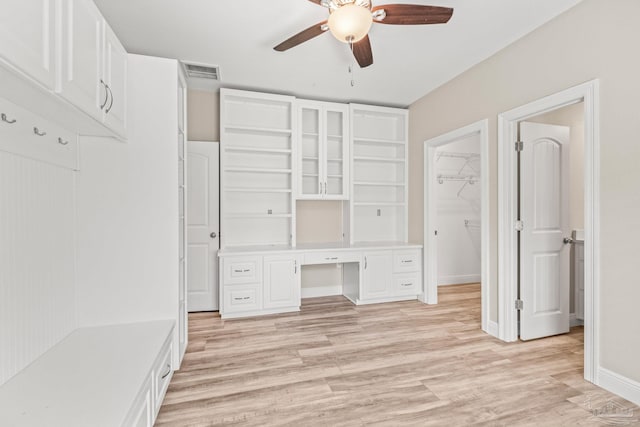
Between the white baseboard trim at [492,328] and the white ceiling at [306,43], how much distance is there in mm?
2594

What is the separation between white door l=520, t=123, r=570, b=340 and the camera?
270cm

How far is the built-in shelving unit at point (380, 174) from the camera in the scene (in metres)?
4.18

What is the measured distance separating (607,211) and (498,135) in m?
1.11

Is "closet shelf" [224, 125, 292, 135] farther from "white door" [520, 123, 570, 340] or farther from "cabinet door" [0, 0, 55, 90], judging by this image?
"white door" [520, 123, 570, 340]

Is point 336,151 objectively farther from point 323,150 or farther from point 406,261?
point 406,261

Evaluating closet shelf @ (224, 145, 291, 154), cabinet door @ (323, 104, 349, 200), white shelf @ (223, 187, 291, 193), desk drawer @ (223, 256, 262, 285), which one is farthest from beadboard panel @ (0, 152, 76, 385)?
cabinet door @ (323, 104, 349, 200)

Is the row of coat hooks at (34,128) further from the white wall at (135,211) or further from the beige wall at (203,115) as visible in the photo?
the beige wall at (203,115)

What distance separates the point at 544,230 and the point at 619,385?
1306mm

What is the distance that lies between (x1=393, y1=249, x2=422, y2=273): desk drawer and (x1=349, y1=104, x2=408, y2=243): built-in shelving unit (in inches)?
16.1

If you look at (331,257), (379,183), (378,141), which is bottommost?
(331,257)

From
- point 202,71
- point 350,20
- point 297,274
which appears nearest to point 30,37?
point 350,20

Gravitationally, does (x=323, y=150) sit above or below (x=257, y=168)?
above

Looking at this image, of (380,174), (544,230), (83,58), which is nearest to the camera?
(83,58)

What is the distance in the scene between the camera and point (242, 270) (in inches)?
130
